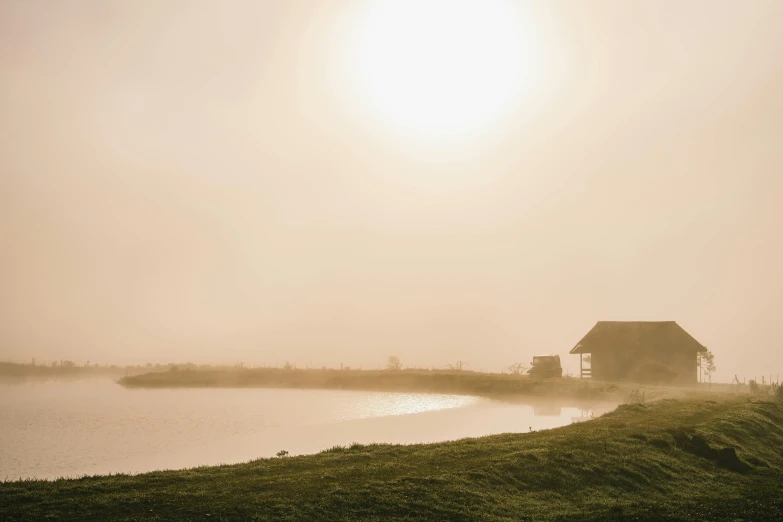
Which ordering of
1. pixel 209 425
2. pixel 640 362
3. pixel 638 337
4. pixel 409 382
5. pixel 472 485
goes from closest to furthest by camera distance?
pixel 472 485
pixel 209 425
pixel 640 362
pixel 638 337
pixel 409 382

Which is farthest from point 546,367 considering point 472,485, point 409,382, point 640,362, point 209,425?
point 472,485

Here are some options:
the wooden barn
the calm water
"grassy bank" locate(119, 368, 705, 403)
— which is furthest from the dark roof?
the calm water

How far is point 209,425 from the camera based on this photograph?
36.0m

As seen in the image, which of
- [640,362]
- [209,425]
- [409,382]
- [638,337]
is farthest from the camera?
[409,382]

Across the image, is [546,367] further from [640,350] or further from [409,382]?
[409,382]

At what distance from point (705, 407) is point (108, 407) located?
40629mm

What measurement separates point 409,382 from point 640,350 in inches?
1015

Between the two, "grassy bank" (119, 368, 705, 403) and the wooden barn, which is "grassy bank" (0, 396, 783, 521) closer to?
"grassy bank" (119, 368, 705, 403)

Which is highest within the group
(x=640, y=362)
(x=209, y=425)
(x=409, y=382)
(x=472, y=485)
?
(x=640, y=362)

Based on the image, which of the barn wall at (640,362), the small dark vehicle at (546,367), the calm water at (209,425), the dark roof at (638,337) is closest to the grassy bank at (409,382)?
the small dark vehicle at (546,367)

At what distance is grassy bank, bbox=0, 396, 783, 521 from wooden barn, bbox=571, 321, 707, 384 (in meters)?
41.3

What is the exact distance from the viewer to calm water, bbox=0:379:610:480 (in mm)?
25906

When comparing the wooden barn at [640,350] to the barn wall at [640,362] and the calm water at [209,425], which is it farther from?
the calm water at [209,425]

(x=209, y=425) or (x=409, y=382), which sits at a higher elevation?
(x=409, y=382)
